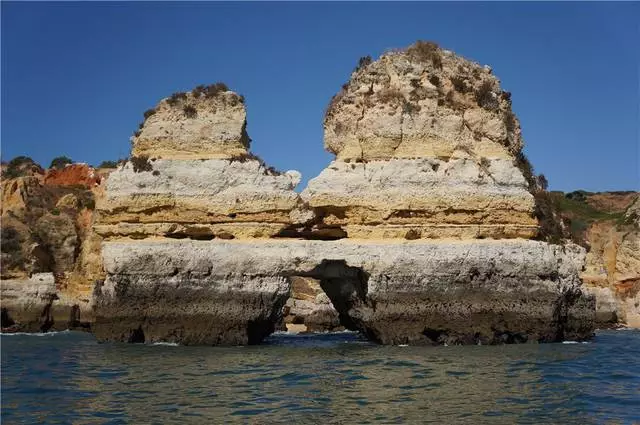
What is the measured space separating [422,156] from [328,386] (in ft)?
29.8

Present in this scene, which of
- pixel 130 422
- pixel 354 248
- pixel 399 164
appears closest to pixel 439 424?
pixel 130 422

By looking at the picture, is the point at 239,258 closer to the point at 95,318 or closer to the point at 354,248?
the point at 354,248

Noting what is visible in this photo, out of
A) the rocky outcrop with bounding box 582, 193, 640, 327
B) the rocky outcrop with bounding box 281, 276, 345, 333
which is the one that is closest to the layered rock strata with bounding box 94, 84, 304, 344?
the rocky outcrop with bounding box 281, 276, 345, 333

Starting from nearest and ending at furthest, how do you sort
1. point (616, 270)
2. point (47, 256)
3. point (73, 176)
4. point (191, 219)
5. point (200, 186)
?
point (191, 219)
point (200, 186)
point (47, 256)
point (616, 270)
point (73, 176)

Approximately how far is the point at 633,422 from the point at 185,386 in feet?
22.1

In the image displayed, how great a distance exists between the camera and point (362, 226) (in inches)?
746

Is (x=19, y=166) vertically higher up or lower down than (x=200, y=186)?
higher up

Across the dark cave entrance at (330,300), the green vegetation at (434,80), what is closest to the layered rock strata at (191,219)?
the dark cave entrance at (330,300)

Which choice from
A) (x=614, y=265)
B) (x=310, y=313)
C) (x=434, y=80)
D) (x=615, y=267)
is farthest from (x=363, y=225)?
(x=614, y=265)

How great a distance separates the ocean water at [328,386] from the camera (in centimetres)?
941

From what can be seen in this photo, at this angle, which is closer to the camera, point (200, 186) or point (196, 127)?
point (200, 186)

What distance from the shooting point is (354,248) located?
18219 millimetres

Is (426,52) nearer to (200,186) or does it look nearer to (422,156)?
(422,156)

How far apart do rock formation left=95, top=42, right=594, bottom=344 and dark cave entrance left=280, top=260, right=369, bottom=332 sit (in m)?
0.09
